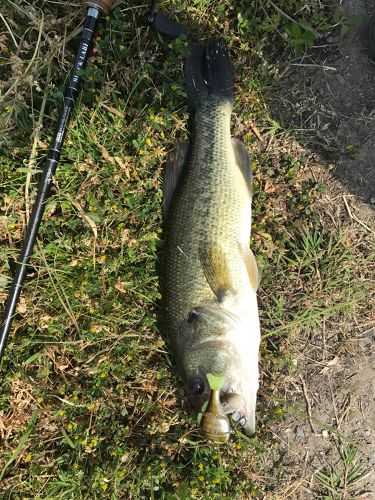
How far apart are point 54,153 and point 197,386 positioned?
72.1 inches

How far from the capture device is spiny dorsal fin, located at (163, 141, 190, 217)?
3.06 meters

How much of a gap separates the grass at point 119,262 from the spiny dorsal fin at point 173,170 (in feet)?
0.39

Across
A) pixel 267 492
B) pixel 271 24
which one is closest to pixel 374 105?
pixel 271 24

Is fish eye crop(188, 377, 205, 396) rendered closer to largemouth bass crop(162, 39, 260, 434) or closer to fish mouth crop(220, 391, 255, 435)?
largemouth bass crop(162, 39, 260, 434)

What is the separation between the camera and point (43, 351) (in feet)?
10.2

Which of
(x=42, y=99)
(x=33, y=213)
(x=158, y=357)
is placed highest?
(x=42, y=99)

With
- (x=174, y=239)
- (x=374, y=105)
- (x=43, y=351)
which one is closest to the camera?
(x=174, y=239)

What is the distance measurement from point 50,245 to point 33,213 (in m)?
0.26

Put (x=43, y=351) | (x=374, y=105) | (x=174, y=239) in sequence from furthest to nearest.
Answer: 1. (x=374, y=105)
2. (x=43, y=351)
3. (x=174, y=239)

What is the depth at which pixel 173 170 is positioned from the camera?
10.1 feet

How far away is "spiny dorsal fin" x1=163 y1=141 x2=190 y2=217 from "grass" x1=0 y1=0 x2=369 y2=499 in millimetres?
120

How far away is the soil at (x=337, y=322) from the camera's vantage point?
3.26m

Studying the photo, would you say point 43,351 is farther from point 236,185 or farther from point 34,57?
point 34,57

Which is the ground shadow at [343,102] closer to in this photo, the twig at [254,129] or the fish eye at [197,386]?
the twig at [254,129]
